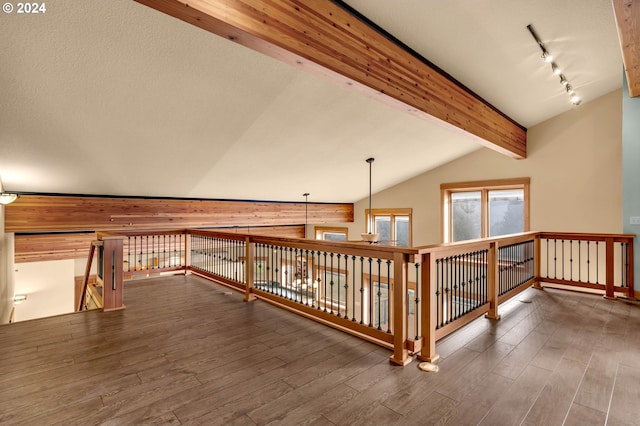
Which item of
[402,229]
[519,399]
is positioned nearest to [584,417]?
[519,399]

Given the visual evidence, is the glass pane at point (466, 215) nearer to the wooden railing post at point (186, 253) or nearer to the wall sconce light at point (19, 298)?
the wooden railing post at point (186, 253)

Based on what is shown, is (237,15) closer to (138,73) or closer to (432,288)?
(138,73)

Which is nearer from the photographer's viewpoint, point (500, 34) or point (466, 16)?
point (466, 16)

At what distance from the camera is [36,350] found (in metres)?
2.89

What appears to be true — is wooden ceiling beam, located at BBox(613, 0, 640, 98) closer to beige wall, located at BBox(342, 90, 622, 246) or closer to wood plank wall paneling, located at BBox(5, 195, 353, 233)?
beige wall, located at BBox(342, 90, 622, 246)

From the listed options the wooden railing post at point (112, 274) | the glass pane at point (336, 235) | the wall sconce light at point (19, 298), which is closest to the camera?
the wooden railing post at point (112, 274)

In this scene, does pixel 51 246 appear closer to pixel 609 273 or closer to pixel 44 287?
pixel 44 287

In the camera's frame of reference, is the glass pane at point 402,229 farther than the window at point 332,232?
No

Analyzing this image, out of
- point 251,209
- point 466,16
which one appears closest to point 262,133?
point 466,16

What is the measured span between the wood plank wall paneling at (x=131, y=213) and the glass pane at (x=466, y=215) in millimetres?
4172

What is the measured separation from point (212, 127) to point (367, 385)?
11.7 ft

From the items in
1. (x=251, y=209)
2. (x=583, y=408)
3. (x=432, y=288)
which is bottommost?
(x=583, y=408)

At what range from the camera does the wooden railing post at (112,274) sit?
161 inches

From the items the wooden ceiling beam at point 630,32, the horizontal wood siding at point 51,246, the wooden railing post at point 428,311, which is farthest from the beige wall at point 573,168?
the horizontal wood siding at point 51,246
